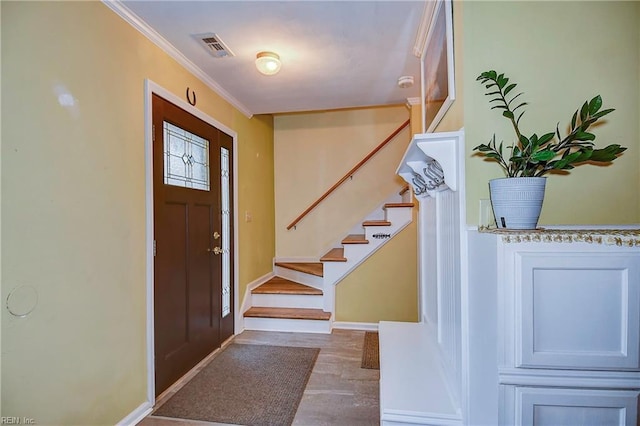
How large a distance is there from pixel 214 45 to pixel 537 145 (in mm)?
1976

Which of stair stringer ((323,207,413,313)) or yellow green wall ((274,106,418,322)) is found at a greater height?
yellow green wall ((274,106,418,322))

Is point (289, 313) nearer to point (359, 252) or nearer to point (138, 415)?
point (359, 252)

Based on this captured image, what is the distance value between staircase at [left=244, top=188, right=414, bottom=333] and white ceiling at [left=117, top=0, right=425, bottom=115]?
1.30 metres

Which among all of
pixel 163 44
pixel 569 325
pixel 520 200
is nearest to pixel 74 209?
pixel 163 44

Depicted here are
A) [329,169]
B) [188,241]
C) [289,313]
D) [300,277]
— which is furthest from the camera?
[329,169]

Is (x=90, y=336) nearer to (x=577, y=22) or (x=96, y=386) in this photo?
(x=96, y=386)

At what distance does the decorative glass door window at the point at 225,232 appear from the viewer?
9.66 feet

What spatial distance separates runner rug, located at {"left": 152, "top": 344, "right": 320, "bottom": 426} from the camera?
1.85m

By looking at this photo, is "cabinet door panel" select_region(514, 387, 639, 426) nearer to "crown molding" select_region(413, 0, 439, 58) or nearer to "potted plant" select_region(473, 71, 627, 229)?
"potted plant" select_region(473, 71, 627, 229)

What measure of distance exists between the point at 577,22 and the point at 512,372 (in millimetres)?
1217

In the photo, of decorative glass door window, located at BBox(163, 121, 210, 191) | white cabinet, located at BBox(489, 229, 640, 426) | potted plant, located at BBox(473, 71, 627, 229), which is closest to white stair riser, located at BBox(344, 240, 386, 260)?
decorative glass door window, located at BBox(163, 121, 210, 191)

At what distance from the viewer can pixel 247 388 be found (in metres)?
2.13

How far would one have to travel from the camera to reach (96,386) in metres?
1.55

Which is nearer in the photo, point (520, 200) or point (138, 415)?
point (520, 200)
